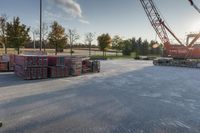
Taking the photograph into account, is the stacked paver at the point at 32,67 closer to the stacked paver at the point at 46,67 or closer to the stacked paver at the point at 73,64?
the stacked paver at the point at 46,67

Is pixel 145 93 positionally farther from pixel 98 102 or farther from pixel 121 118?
pixel 121 118

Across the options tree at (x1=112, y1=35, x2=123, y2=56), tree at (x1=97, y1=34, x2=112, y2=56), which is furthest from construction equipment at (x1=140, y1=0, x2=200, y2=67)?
tree at (x1=112, y1=35, x2=123, y2=56)

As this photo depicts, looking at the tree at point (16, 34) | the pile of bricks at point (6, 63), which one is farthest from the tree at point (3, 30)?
the pile of bricks at point (6, 63)

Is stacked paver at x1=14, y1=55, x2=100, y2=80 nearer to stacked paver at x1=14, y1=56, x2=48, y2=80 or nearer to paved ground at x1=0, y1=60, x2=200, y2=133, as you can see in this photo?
stacked paver at x1=14, y1=56, x2=48, y2=80

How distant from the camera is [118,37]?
6312 cm

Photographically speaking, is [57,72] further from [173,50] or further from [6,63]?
[173,50]

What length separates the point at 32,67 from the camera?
13680 millimetres

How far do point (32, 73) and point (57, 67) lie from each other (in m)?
2.11

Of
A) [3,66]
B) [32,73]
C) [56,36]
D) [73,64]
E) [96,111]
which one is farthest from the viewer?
[56,36]

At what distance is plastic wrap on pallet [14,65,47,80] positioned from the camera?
1327 centimetres

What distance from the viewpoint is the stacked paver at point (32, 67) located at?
13.3 m

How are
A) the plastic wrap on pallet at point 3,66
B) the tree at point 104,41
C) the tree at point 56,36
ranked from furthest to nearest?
the tree at point 104,41 → the tree at point 56,36 → the plastic wrap on pallet at point 3,66

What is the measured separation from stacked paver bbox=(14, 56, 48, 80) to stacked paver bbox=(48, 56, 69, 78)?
0.47 m

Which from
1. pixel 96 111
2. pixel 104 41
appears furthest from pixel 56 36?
pixel 96 111
